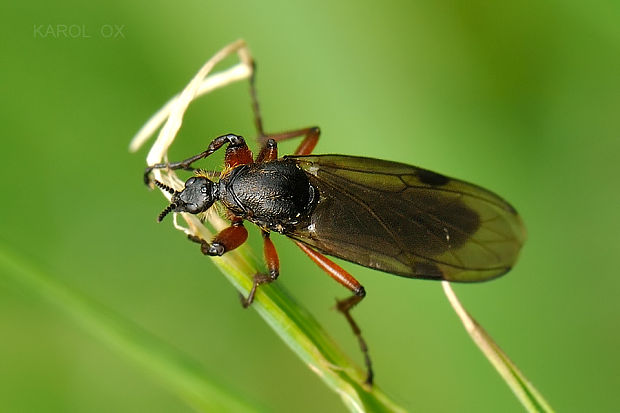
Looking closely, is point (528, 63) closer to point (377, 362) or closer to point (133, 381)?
point (377, 362)

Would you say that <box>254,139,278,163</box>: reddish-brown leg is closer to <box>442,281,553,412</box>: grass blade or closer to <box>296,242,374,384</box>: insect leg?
<box>296,242,374,384</box>: insect leg

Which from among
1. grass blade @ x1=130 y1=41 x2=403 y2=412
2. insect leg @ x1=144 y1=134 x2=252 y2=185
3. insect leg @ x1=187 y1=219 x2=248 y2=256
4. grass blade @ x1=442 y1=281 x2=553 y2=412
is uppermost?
insect leg @ x1=144 y1=134 x2=252 y2=185

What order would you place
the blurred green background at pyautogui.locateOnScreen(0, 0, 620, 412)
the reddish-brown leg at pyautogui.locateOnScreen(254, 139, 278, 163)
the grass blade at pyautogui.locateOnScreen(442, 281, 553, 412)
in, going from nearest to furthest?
1. the grass blade at pyautogui.locateOnScreen(442, 281, 553, 412)
2. the reddish-brown leg at pyautogui.locateOnScreen(254, 139, 278, 163)
3. the blurred green background at pyautogui.locateOnScreen(0, 0, 620, 412)

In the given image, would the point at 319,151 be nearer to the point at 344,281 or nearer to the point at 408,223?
the point at 408,223

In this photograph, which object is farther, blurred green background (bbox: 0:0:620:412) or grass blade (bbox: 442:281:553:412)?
blurred green background (bbox: 0:0:620:412)

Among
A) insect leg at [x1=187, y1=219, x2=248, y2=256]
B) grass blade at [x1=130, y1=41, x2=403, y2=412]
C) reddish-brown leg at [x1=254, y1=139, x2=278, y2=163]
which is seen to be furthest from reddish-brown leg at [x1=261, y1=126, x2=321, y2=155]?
grass blade at [x1=130, y1=41, x2=403, y2=412]

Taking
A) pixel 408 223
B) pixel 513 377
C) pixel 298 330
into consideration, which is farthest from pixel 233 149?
pixel 513 377

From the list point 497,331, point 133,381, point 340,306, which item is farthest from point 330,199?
point 133,381

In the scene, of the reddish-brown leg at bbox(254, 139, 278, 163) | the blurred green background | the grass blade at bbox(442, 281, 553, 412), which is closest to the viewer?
the grass blade at bbox(442, 281, 553, 412)

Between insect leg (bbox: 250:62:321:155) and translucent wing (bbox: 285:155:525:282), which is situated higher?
insect leg (bbox: 250:62:321:155)

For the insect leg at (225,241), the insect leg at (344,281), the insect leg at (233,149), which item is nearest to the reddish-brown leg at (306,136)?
the insect leg at (233,149)
